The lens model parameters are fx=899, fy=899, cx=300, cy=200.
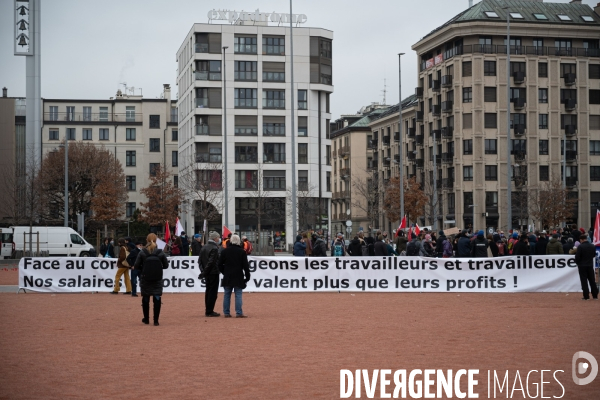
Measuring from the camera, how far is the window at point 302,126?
82625mm

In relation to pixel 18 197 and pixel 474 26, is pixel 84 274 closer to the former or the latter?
pixel 18 197

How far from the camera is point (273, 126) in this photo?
83000mm

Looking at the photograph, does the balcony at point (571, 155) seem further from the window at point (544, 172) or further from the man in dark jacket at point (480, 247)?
the man in dark jacket at point (480, 247)

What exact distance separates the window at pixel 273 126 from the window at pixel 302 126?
4.91 ft

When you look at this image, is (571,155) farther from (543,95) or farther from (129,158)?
(129,158)

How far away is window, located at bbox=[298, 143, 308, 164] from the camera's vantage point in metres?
82.6

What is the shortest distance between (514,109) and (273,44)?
23.8 meters

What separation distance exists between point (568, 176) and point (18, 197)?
5138 cm

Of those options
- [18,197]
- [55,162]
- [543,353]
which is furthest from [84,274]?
[55,162]

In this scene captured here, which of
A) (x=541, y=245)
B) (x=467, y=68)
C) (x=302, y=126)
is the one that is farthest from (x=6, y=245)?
(x=467, y=68)

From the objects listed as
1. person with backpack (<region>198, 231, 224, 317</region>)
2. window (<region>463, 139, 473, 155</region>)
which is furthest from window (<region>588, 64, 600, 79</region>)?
person with backpack (<region>198, 231, 224, 317</region>)

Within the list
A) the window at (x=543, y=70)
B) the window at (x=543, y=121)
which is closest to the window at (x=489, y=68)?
the window at (x=543, y=70)

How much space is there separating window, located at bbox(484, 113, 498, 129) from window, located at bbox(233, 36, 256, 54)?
22.9 metres

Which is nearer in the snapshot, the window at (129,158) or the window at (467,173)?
the window at (467,173)
